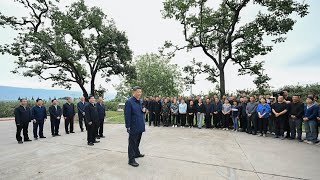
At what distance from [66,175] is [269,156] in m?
5.09

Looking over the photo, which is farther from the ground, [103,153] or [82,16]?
[82,16]

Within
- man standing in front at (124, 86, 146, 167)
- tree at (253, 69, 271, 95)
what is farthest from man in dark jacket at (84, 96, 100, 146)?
tree at (253, 69, 271, 95)

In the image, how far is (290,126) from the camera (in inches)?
334

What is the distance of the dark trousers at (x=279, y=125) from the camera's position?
864 cm

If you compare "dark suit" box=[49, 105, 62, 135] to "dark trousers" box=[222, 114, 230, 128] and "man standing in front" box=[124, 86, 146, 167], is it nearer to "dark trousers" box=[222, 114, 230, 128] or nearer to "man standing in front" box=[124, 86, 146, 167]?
"man standing in front" box=[124, 86, 146, 167]

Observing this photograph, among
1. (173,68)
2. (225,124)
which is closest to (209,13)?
(225,124)

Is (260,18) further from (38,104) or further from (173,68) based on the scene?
(173,68)

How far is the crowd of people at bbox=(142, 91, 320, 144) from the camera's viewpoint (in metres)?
7.95

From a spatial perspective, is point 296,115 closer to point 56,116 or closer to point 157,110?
point 157,110

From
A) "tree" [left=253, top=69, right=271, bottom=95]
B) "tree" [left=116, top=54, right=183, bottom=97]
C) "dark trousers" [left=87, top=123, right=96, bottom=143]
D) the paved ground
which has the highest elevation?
"tree" [left=116, top=54, right=183, bottom=97]

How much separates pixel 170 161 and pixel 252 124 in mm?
6074

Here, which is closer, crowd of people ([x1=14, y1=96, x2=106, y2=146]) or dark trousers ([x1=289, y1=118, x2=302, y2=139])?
crowd of people ([x1=14, y1=96, x2=106, y2=146])

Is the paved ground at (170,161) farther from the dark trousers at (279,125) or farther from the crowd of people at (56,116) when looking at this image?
the dark trousers at (279,125)

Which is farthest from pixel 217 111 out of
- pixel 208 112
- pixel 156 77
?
pixel 156 77
